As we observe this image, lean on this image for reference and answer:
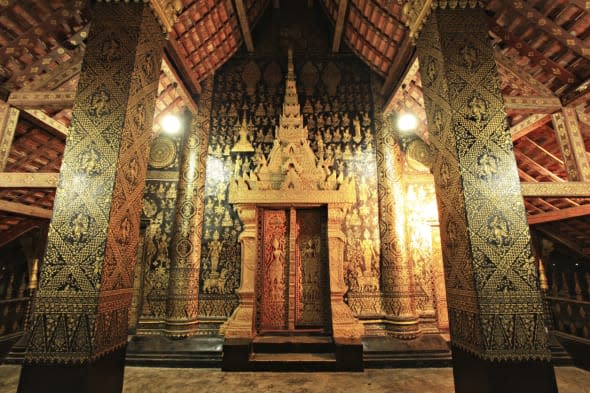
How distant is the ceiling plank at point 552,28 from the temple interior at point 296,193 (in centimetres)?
3

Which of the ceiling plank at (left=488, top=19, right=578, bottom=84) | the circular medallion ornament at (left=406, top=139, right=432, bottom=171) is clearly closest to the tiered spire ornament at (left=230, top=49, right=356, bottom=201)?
the circular medallion ornament at (left=406, top=139, right=432, bottom=171)

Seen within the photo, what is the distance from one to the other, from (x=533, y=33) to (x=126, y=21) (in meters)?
5.93

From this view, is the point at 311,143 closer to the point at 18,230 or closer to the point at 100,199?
the point at 100,199

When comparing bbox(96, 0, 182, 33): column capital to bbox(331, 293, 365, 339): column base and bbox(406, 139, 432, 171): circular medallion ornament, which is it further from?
bbox(406, 139, 432, 171): circular medallion ornament

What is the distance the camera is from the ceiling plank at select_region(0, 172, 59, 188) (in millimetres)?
3924

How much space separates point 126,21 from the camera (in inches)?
160

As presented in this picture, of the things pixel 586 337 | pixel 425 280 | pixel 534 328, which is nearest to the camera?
pixel 534 328

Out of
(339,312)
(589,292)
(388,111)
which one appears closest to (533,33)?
(388,111)

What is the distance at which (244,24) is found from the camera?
23.6ft

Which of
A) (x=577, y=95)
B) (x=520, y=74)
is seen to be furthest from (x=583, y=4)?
(x=577, y=95)

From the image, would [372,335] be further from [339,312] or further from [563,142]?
[563,142]

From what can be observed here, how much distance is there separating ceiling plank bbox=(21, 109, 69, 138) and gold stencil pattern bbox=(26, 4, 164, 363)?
2.00 metres

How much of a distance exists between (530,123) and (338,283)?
445cm

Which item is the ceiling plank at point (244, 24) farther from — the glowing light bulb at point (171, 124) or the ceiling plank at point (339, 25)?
the glowing light bulb at point (171, 124)
